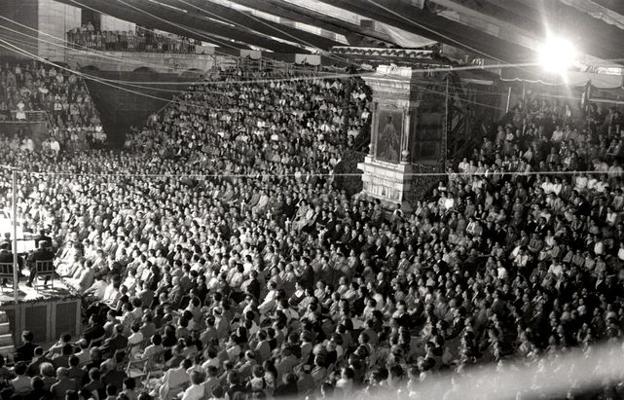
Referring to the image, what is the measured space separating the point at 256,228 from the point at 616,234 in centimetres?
828

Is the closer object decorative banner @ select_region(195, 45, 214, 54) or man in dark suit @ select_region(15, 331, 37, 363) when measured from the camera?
man in dark suit @ select_region(15, 331, 37, 363)

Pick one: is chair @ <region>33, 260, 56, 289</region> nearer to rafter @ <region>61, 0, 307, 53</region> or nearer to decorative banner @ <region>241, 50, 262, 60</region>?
rafter @ <region>61, 0, 307, 53</region>

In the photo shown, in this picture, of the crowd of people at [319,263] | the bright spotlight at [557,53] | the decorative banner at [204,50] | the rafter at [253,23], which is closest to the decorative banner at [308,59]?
the crowd of people at [319,263]

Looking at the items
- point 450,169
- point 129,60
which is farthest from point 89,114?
point 450,169

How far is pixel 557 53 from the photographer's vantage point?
15484mm

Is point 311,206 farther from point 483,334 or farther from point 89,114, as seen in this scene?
point 89,114

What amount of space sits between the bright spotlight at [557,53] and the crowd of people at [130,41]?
20.2m

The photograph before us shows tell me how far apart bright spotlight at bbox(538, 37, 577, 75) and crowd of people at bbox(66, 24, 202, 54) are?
795 inches

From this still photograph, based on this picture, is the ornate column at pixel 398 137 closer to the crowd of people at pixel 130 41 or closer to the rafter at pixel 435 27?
the rafter at pixel 435 27

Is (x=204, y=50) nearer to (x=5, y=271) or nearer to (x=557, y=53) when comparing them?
(x=5, y=271)

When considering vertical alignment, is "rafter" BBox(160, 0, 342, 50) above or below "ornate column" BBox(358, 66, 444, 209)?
above

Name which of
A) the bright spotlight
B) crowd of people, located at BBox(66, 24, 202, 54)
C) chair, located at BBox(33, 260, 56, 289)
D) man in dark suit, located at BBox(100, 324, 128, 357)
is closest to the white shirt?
man in dark suit, located at BBox(100, 324, 128, 357)

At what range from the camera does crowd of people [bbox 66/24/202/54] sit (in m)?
33.4

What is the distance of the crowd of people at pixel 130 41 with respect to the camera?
110 ft
